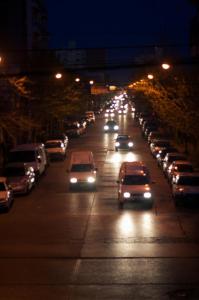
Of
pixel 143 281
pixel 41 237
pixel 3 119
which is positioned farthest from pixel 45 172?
pixel 143 281

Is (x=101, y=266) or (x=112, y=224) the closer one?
(x=101, y=266)

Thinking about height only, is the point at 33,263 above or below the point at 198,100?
below

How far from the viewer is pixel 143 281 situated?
63.0 ft

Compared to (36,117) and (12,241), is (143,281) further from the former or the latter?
(36,117)

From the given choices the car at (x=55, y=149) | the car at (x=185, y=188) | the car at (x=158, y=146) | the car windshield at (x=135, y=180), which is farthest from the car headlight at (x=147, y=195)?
the car at (x=55, y=149)

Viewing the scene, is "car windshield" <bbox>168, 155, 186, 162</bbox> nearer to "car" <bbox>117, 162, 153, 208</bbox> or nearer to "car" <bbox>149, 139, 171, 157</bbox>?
"car" <bbox>149, 139, 171, 157</bbox>

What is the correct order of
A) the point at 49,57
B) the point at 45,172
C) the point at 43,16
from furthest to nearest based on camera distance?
the point at 43,16
the point at 49,57
the point at 45,172

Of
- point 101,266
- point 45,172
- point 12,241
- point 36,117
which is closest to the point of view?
point 101,266

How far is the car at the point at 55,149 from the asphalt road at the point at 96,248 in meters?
16.7

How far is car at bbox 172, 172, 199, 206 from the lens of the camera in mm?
34812

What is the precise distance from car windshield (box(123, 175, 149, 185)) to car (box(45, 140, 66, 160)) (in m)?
23.4

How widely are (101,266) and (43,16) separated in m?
107

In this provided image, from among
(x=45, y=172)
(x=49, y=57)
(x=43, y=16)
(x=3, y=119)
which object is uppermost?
(x=43, y=16)

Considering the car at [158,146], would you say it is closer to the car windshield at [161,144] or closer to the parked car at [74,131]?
the car windshield at [161,144]
